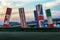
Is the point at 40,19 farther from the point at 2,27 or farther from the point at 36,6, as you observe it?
the point at 2,27

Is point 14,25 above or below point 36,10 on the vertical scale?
below

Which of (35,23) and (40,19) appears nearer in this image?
(40,19)

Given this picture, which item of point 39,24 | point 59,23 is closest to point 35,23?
point 39,24

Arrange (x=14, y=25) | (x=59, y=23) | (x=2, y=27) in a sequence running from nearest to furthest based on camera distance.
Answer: (x=2, y=27), (x=14, y=25), (x=59, y=23)

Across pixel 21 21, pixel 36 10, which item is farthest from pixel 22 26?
pixel 36 10

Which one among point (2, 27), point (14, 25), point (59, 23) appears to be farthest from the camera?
point (59, 23)

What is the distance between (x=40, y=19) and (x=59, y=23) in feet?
60.3

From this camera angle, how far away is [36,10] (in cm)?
10119

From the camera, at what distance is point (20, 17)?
333 feet

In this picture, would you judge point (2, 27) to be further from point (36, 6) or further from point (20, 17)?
point (36, 6)

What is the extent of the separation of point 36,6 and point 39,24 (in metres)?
8.72

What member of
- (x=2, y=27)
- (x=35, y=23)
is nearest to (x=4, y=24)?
(x=2, y=27)

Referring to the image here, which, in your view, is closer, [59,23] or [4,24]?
[4,24]

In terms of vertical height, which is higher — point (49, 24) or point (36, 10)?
point (36, 10)
